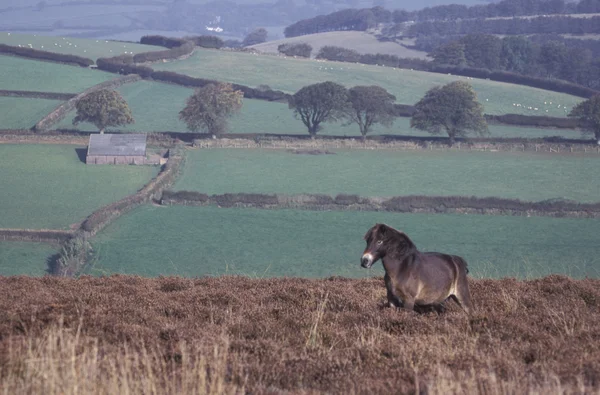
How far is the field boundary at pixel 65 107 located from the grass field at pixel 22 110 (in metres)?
1.12

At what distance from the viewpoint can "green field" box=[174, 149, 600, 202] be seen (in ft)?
182

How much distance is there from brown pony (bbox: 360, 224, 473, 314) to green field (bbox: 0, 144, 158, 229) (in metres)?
35.1

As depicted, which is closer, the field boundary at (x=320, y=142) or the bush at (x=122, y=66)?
the field boundary at (x=320, y=142)

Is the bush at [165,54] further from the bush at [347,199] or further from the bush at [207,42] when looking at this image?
the bush at [347,199]

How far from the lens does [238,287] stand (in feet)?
49.8

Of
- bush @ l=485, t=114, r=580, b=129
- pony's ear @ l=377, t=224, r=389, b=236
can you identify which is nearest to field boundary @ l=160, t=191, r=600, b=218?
bush @ l=485, t=114, r=580, b=129

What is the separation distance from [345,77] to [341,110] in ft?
115

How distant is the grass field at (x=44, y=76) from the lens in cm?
8581

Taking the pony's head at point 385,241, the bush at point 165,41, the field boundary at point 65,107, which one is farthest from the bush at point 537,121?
the pony's head at point 385,241

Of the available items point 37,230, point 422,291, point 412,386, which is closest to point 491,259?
point 37,230

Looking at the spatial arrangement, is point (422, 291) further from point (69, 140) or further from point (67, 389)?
point (69, 140)

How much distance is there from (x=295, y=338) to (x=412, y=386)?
8.16 ft

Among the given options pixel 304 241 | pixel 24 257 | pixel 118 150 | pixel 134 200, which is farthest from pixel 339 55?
pixel 24 257

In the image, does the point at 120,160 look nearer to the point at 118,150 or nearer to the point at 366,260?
the point at 118,150
